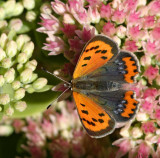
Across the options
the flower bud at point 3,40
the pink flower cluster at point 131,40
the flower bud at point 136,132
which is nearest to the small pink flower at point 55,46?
the pink flower cluster at point 131,40

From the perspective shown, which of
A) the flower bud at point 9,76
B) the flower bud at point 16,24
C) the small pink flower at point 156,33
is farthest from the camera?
the flower bud at point 16,24

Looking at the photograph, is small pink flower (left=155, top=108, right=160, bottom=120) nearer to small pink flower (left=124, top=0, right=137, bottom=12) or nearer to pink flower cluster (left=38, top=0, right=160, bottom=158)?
pink flower cluster (left=38, top=0, right=160, bottom=158)

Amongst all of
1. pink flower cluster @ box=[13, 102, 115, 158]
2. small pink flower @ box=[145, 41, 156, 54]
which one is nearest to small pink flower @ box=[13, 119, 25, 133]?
pink flower cluster @ box=[13, 102, 115, 158]

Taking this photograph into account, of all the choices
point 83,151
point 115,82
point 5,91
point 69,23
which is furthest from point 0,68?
point 83,151

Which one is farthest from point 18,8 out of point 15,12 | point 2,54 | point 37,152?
point 37,152

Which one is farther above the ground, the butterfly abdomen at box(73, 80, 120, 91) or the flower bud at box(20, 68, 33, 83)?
the flower bud at box(20, 68, 33, 83)

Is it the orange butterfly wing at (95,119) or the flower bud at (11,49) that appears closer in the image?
the orange butterfly wing at (95,119)

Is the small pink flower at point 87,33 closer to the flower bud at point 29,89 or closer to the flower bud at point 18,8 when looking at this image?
the flower bud at point 29,89
